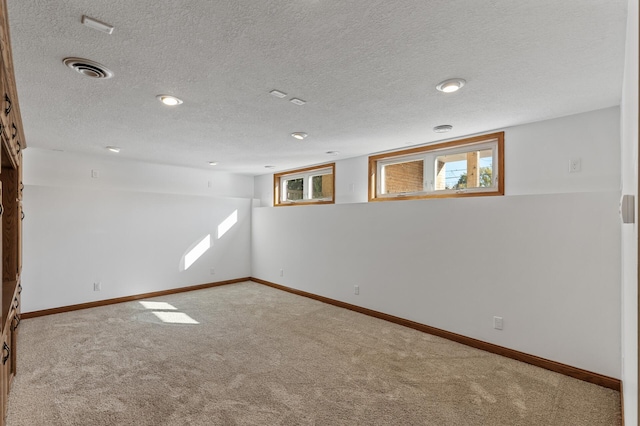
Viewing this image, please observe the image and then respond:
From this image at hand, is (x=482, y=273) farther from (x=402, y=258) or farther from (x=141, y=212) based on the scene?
(x=141, y=212)

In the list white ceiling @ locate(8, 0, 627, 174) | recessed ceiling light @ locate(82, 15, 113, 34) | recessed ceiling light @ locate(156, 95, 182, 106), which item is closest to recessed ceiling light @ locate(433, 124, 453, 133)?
white ceiling @ locate(8, 0, 627, 174)

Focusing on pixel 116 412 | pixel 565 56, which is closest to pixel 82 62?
pixel 116 412

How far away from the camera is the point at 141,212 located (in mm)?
5109

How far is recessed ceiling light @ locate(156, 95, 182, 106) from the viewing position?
244cm

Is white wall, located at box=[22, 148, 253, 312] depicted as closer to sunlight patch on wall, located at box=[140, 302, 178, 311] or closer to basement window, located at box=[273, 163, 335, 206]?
sunlight patch on wall, located at box=[140, 302, 178, 311]

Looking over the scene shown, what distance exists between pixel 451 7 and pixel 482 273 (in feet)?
8.60

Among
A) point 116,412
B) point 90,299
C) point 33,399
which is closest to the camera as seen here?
point 116,412

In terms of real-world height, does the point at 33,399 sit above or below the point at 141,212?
below

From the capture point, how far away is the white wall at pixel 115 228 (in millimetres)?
4223

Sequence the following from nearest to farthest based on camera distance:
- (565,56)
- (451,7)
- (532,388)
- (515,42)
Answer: (451,7)
(515,42)
(565,56)
(532,388)

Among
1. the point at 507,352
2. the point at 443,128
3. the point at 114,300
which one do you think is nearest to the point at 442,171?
the point at 443,128

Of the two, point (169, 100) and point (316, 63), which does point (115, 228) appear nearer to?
point (169, 100)

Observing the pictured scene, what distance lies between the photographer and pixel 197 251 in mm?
5777

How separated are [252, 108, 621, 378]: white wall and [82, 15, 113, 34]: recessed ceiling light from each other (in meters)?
3.24
